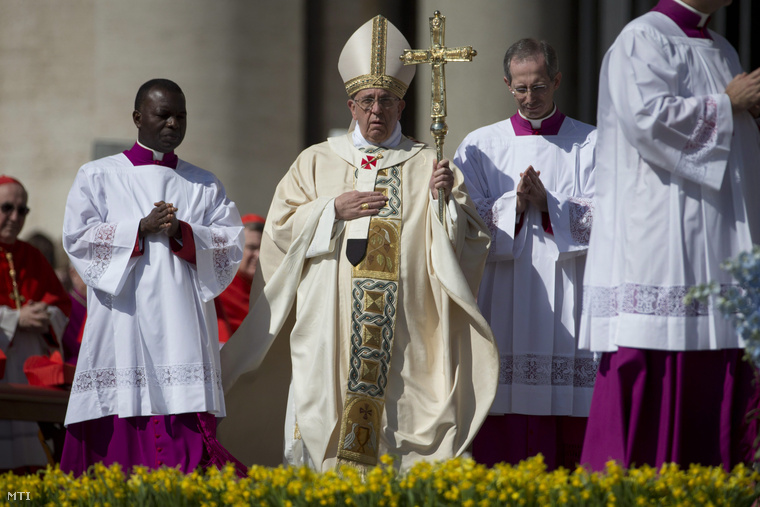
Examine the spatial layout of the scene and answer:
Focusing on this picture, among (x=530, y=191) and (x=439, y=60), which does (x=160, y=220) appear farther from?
(x=530, y=191)

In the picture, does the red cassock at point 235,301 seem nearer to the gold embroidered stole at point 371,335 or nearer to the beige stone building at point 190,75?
the gold embroidered stole at point 371,335

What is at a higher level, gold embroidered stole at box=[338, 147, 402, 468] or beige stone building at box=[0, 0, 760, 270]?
beige stone building at box=[0, 0, 760, 270]

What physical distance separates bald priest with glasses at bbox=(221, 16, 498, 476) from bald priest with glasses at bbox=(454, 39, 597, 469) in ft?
1.10

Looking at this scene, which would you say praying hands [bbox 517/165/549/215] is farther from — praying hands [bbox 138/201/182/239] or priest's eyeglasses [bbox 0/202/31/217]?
priest's eyeglasses [bbox 0/202/31/217]

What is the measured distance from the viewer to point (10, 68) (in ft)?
39.8

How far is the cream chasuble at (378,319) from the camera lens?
624cm

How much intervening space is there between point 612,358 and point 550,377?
1273mm

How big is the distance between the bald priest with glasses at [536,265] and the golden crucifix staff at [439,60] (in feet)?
1.84

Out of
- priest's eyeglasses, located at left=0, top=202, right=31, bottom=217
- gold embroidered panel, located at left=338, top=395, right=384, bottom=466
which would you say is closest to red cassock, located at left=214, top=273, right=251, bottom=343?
priest's eyeglasses, located at left=0, top=202, right=31, bottom=217

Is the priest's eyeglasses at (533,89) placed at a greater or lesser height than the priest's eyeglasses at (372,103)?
greater

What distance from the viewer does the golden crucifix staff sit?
20.7ft

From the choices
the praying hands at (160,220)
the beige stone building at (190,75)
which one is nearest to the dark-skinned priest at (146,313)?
the praying hands at (160,220)

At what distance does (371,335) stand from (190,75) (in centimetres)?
596

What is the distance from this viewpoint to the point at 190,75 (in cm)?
1157
